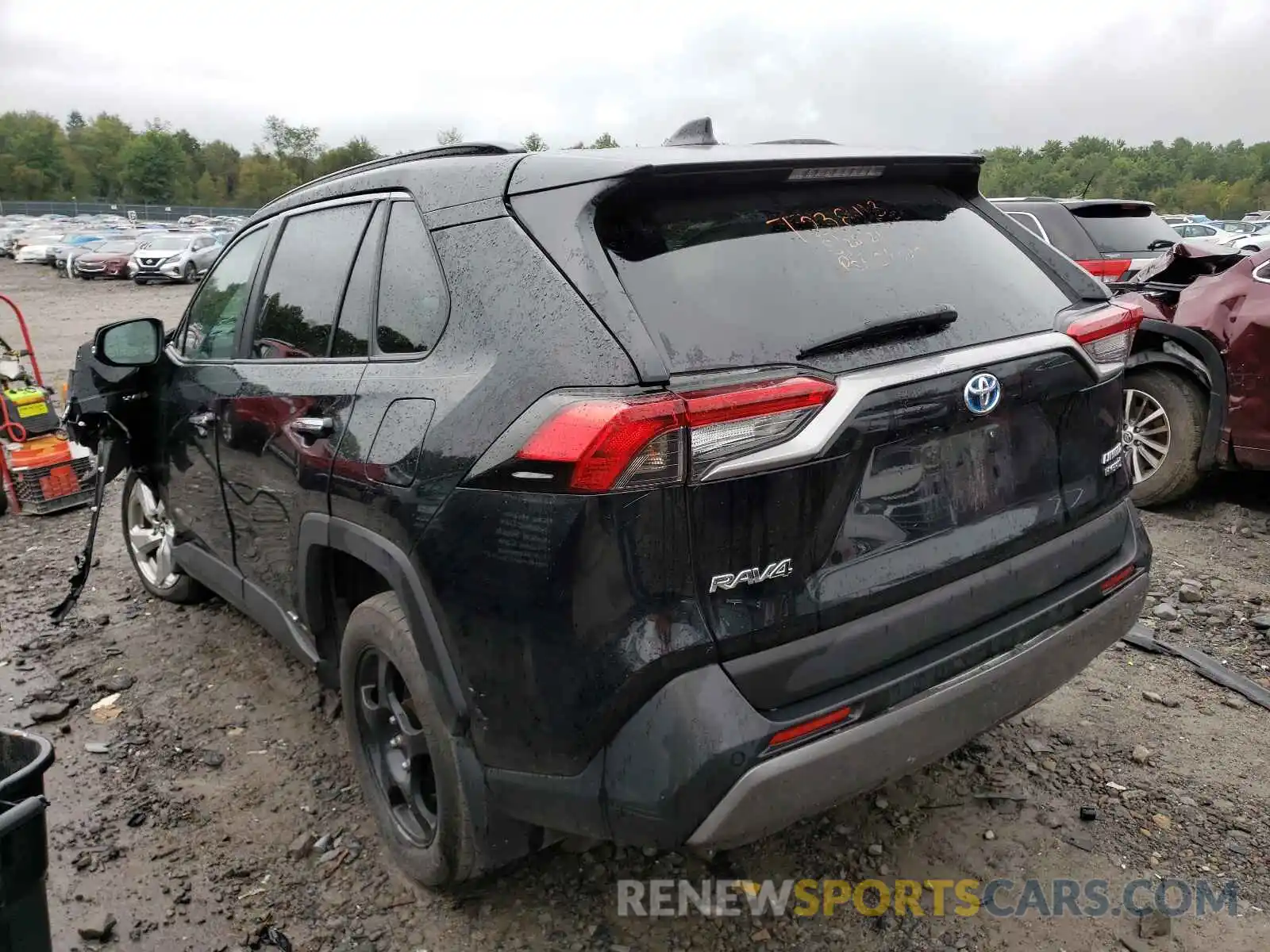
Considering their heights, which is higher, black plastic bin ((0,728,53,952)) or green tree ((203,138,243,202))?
green tree ((203,138,243,202))

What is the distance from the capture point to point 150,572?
4738 millimetres

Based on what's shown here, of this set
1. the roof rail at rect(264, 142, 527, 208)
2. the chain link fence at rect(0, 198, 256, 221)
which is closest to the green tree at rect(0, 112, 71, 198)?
the chain link fence at rect(0, 198, 256, 221)

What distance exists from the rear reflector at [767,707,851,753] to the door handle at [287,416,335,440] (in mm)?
1469

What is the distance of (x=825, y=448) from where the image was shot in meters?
1.87

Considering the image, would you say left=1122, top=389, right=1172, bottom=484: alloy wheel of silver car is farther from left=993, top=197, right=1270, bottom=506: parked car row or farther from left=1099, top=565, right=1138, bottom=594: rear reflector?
left=1099, top=565, right=1138, bottom=594: rear reflector

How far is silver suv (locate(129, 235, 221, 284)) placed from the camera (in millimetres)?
27641

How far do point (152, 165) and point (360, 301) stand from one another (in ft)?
379

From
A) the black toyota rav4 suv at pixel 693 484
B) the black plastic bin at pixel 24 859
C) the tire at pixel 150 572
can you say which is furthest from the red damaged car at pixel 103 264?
the black plastic bin at pixel 24 859

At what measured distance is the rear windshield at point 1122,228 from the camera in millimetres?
9055

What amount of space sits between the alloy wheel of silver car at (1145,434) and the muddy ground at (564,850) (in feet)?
4.66

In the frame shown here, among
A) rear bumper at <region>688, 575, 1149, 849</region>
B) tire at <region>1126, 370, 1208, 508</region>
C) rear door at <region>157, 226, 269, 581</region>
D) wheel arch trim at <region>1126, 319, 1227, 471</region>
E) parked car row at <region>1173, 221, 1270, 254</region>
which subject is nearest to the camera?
rear bumper at <region>688, 575, 1149, 849</region>

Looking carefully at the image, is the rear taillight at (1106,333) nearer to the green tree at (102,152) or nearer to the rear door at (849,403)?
the rear door at (849,403)

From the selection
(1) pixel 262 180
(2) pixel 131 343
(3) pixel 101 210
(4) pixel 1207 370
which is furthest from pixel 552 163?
(1) pixel 262 180

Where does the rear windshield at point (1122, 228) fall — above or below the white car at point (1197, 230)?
below
